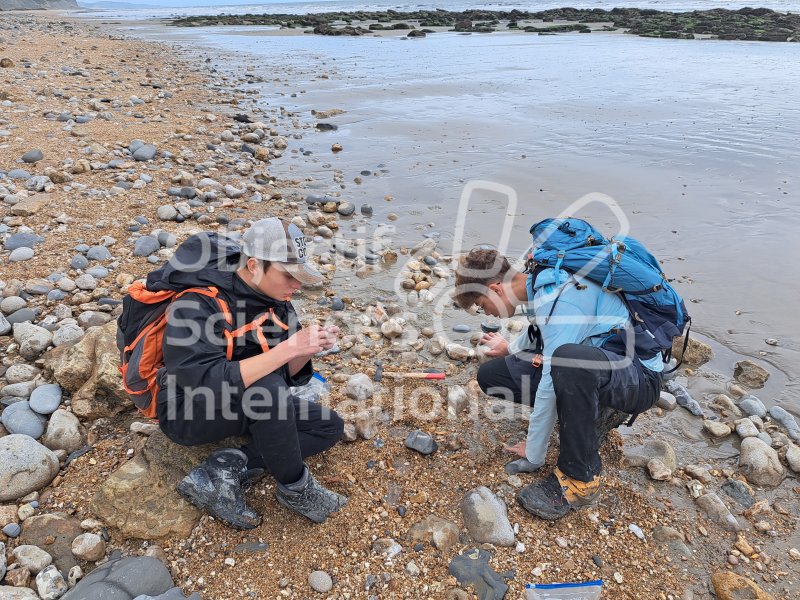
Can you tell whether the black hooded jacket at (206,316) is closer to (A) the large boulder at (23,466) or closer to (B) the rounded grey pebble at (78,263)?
(A) the large boulder at (23,466)

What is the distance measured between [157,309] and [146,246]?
3224mm

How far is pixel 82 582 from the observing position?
99.9 inches

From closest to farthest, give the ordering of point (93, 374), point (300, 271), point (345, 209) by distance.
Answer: point (300, 271) → point (93, 374) → point (345, 209)

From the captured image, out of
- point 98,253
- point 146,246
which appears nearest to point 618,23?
point 146,246

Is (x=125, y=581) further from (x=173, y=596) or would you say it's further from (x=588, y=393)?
(x=588, y=393)

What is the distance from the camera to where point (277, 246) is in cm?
273

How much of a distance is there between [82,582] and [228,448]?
2.94 ft

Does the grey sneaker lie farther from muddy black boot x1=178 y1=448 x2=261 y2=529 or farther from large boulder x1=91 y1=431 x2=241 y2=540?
large boulder x1=91 y1=431 x2=241 y2=540

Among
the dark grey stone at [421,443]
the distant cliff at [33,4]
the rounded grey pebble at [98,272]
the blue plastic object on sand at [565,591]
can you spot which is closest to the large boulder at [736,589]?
the blue plastic object on sand at [565,591]

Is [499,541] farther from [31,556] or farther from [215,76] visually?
[215,76]

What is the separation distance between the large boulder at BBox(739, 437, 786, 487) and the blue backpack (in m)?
1.10

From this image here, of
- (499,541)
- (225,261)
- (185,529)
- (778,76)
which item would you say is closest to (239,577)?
(185,529)

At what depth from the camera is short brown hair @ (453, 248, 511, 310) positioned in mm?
3404

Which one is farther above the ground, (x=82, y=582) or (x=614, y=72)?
(x=614, y=72)
